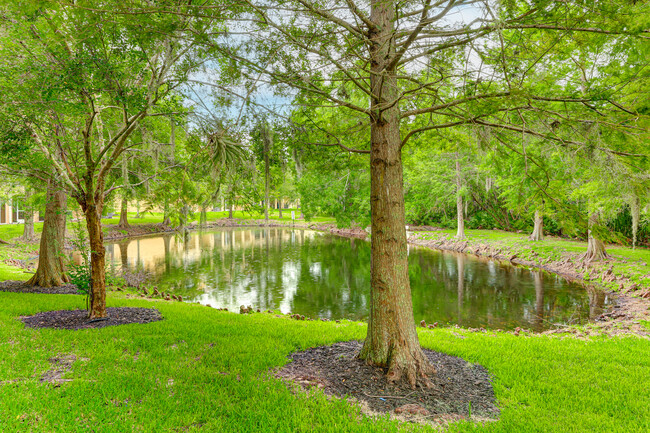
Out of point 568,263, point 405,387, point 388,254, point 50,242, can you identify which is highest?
point 388,254

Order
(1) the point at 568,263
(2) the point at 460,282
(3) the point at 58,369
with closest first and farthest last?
(3) the point at 58,369 → (2) the point at 460,282 → (1) the point at 568,263

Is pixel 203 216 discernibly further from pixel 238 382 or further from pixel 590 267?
pixel 590 267

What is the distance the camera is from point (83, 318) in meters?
6.28

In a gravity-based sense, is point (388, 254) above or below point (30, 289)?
above

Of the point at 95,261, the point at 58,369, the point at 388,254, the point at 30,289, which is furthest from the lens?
the point at 30,289

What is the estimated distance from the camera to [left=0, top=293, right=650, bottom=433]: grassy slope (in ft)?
10.3

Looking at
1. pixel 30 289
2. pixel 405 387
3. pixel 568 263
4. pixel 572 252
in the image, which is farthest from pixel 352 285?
pixel 572 252

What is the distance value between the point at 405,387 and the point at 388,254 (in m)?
1.57

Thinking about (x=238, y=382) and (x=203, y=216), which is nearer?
(x=238, y=382)

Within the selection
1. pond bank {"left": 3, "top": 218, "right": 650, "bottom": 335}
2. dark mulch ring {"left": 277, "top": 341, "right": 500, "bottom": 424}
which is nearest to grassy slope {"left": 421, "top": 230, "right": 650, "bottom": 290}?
pond bank {"left": 3, "top": 218, "right": 650, "bottom": 335}

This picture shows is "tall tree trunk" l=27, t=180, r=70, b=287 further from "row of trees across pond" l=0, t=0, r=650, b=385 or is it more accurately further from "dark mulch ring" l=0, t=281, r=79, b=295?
"row of trees across pond" l=0, t=0, r=650, b=385

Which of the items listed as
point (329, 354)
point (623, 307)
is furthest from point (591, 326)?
point (329, 354)

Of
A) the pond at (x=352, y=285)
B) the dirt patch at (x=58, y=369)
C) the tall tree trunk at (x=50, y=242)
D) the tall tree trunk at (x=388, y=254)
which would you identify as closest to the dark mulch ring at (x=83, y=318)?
the dirt patch at (x=58, y=369)

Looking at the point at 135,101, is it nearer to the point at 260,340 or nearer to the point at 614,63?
the point at 260,340
